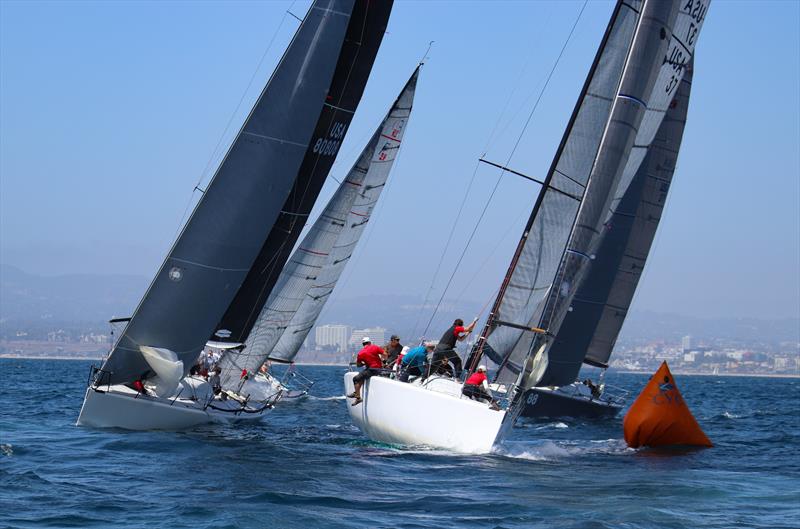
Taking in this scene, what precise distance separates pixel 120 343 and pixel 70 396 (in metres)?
11.7

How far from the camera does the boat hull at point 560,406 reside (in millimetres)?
26281

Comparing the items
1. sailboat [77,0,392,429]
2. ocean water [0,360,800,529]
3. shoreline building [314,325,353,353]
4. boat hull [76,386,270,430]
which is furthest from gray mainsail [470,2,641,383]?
shoreline building [314,325,353,353]

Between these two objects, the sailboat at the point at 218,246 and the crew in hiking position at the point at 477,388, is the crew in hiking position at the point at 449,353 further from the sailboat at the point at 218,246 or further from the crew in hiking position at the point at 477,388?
the sailboat at the point at 218,246

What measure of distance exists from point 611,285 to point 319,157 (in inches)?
431

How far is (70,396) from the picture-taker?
1077 inches

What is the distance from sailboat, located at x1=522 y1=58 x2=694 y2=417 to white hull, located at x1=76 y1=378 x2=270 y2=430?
428 inches

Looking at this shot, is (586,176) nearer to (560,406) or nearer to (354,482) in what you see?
(354,482)

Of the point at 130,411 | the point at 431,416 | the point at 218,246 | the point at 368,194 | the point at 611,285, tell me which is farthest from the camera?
the point at 611,285

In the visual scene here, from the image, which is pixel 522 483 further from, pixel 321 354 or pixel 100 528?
pixel 321 354

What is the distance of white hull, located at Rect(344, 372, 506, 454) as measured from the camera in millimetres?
15297

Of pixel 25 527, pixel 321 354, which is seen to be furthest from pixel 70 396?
pixel 321 354

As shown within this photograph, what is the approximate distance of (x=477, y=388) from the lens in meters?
15.8

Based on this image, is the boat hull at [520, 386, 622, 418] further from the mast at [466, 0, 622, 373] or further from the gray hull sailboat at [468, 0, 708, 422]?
the mast at [466, 0, 622, 373]

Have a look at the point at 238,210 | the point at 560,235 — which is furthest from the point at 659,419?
the point at 238,210
